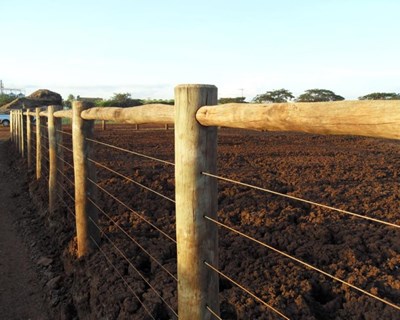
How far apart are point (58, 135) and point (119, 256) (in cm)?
311

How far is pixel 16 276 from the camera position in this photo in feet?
15.5

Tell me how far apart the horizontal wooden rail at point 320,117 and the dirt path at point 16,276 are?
3002 mm

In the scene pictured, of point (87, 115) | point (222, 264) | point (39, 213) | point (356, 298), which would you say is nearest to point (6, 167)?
point (39, 213)

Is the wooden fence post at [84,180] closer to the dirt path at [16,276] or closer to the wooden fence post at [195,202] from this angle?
the dirt path at [16,276]

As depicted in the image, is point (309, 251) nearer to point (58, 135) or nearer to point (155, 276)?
point (155, 276)

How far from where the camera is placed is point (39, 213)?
22.2ft

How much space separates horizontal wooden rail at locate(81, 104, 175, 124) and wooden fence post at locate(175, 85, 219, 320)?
1.03 ft

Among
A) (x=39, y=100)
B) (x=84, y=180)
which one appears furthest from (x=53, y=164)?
(x=39, y=100)

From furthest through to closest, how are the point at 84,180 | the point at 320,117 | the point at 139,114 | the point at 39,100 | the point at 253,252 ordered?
the point at 39,100 < the point at 84,180 < the point at 253,252 < the point at 139,114 < the point at 320,117

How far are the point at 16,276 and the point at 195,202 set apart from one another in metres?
3.42

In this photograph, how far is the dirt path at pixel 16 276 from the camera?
400 centimetres

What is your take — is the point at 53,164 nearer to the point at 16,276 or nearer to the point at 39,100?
the point at 16,276

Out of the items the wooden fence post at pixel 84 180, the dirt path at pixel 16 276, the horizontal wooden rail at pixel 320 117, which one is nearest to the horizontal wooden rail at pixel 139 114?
the wooden fence post at pixel 84 180

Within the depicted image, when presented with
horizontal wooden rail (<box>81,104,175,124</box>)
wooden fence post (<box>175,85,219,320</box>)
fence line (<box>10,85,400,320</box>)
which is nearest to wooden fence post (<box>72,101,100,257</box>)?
horizontal wooden rail (<box>81,104,175,124</box>)
